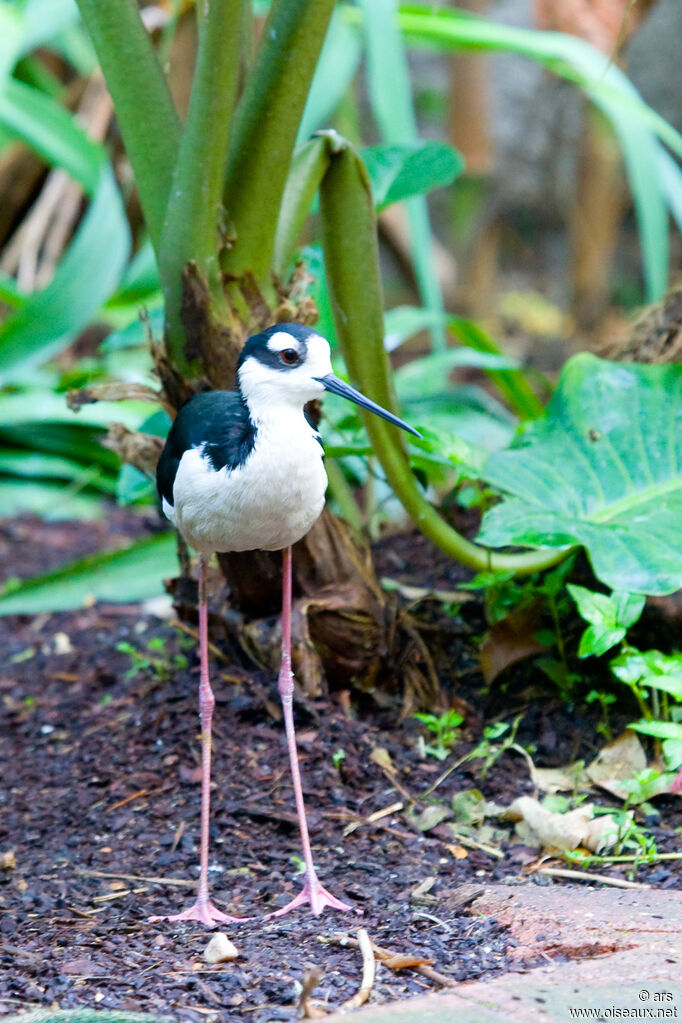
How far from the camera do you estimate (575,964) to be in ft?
5.22

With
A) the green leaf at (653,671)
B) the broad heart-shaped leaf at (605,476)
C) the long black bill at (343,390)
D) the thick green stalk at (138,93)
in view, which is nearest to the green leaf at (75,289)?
the thick green stalk at (138,93)

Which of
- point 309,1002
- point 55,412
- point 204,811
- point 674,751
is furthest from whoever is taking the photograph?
point 55,412

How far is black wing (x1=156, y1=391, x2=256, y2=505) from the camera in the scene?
6.39 ft

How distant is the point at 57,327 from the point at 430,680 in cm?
237

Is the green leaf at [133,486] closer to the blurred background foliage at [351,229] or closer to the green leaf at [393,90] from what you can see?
the blurred background foliage at [351,229]

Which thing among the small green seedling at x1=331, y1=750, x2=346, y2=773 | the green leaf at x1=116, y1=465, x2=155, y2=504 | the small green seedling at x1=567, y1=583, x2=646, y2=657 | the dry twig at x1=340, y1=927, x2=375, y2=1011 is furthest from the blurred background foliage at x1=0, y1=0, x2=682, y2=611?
the dry twig at x1=340, y1=927, x2=375, y2=1011

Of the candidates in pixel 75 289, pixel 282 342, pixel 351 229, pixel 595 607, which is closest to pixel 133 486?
pixel 351 229

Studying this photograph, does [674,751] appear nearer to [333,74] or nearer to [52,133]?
[333,74]

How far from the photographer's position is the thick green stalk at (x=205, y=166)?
83.7 inches

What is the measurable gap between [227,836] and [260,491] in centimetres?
83

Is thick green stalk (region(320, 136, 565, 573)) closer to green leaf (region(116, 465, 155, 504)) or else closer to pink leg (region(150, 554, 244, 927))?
pink leg (region(150, 554, 244, 927))

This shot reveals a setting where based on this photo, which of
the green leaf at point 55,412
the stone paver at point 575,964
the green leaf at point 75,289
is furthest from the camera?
the green leaf at point 55,412

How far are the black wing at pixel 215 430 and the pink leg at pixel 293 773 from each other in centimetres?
35

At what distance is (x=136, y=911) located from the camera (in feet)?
6.48
